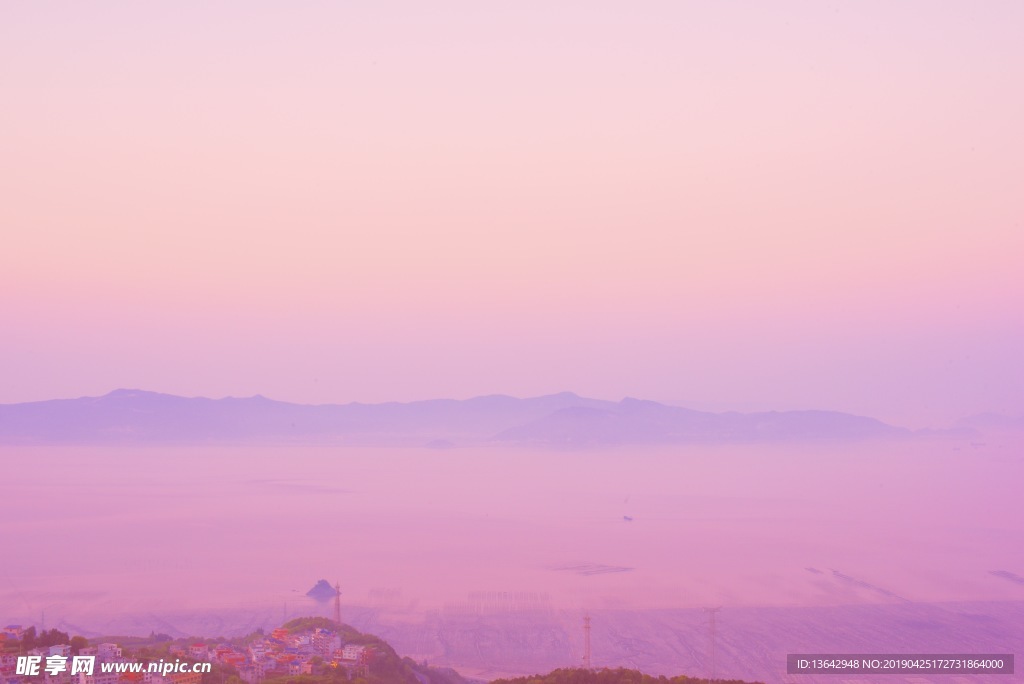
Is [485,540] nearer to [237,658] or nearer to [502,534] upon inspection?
[502,534]

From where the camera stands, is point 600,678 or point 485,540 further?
point 485,540

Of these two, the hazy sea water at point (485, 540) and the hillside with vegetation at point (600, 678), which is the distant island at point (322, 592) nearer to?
the hazy sea water at point (485, 540)

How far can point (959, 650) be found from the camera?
23.8 meters

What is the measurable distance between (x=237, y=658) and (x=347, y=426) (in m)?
183

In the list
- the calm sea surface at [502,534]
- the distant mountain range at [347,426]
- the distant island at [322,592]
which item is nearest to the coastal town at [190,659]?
the calm sea surface at [502,534]

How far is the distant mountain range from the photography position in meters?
157

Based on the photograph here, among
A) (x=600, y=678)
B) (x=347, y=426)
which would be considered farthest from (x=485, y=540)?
(x=347, y=426)

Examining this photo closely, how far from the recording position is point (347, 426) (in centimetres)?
19588

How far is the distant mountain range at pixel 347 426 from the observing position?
157375 mm

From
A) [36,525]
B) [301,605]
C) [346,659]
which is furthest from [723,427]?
[346,659]

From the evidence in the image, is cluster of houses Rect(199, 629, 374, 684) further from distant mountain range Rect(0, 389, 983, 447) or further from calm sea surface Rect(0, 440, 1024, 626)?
distant mountain range Rect(0, 389, 983, 447)

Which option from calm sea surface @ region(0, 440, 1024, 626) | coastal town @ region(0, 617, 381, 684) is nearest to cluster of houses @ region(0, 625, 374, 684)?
coastal town @ region(0, 617, 381, 684)

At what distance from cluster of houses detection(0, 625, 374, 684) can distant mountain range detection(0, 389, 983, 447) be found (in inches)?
5266

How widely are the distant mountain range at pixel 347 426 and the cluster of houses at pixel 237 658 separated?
13377 cm
